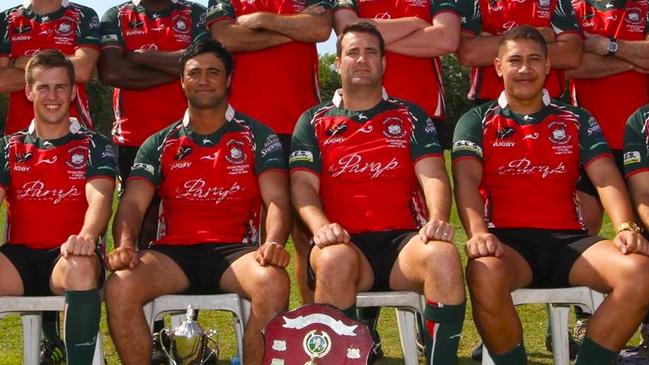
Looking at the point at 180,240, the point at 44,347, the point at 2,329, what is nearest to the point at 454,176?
the point at 180,240

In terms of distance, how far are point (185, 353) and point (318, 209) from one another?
3.43 feet

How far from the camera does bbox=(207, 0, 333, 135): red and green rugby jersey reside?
5.77m

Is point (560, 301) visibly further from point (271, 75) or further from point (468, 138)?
point (271, 75)

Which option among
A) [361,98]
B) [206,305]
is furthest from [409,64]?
[206,305]

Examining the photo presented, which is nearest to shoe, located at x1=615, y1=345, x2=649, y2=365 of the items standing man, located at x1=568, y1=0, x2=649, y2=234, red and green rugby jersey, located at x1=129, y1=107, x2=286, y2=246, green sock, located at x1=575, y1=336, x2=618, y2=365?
green sock, located at x1=575, y1=336, x2=618, y2=365

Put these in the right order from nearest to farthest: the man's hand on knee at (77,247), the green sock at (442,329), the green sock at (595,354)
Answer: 1. the green sock at (442,329)
2. the green sock at (595,354)
3. the man's hand on knee at (77,247)

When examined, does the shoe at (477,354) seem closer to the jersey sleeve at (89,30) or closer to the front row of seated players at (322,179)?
the front row of seated players at (322,179)

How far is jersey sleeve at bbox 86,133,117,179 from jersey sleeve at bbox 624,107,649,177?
2636 mm

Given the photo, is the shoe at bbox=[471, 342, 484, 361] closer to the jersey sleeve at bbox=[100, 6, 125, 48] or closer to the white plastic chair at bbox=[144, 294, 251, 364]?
the white plastic chair at bbox=[144, 294, 251, 364]

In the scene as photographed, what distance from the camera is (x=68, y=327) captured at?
454cm

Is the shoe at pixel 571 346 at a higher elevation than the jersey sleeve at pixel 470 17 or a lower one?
lower

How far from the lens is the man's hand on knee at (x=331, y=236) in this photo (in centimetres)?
464

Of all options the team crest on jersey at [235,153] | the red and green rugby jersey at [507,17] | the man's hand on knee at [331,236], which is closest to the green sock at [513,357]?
the man's hand on knee at [331,236]

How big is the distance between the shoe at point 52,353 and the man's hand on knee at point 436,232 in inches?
90.7
